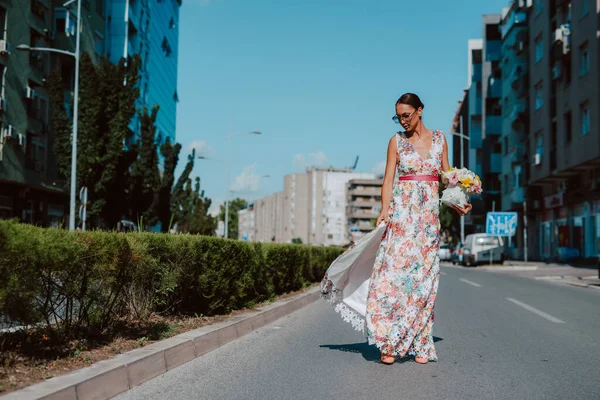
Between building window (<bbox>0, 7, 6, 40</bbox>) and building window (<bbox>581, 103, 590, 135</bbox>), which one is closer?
building window (<bbox>0, 7, 6, 40</bbox>)

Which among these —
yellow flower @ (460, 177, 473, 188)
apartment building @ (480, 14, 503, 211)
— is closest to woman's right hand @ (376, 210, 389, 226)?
yellow flower @ (460, 177, 473, 188)

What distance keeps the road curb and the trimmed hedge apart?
51 cm

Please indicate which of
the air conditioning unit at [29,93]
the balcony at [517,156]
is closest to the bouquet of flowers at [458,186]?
the air conditioning unit at [29,93]

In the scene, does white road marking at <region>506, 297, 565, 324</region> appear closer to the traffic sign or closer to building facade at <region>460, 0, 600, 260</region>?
building facade at <region>460, 0, 600, 260</region>

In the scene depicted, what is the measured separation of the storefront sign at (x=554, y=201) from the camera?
41.9m

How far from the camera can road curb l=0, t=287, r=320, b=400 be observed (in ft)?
13.7

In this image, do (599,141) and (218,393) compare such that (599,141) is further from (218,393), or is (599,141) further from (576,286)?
(218,393)

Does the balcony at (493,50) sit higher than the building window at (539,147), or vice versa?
the balcony at (493,50)

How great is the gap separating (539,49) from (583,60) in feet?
34.7

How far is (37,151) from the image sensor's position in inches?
1394

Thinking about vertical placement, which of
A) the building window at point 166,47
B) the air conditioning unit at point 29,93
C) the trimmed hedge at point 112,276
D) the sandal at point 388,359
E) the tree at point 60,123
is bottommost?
the sandal at point 388,359

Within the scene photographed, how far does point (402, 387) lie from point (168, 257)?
3.25 meters

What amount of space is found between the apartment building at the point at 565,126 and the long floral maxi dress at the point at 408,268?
95.0 feet

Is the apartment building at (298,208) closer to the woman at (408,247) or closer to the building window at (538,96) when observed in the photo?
the building window at (538,96)
